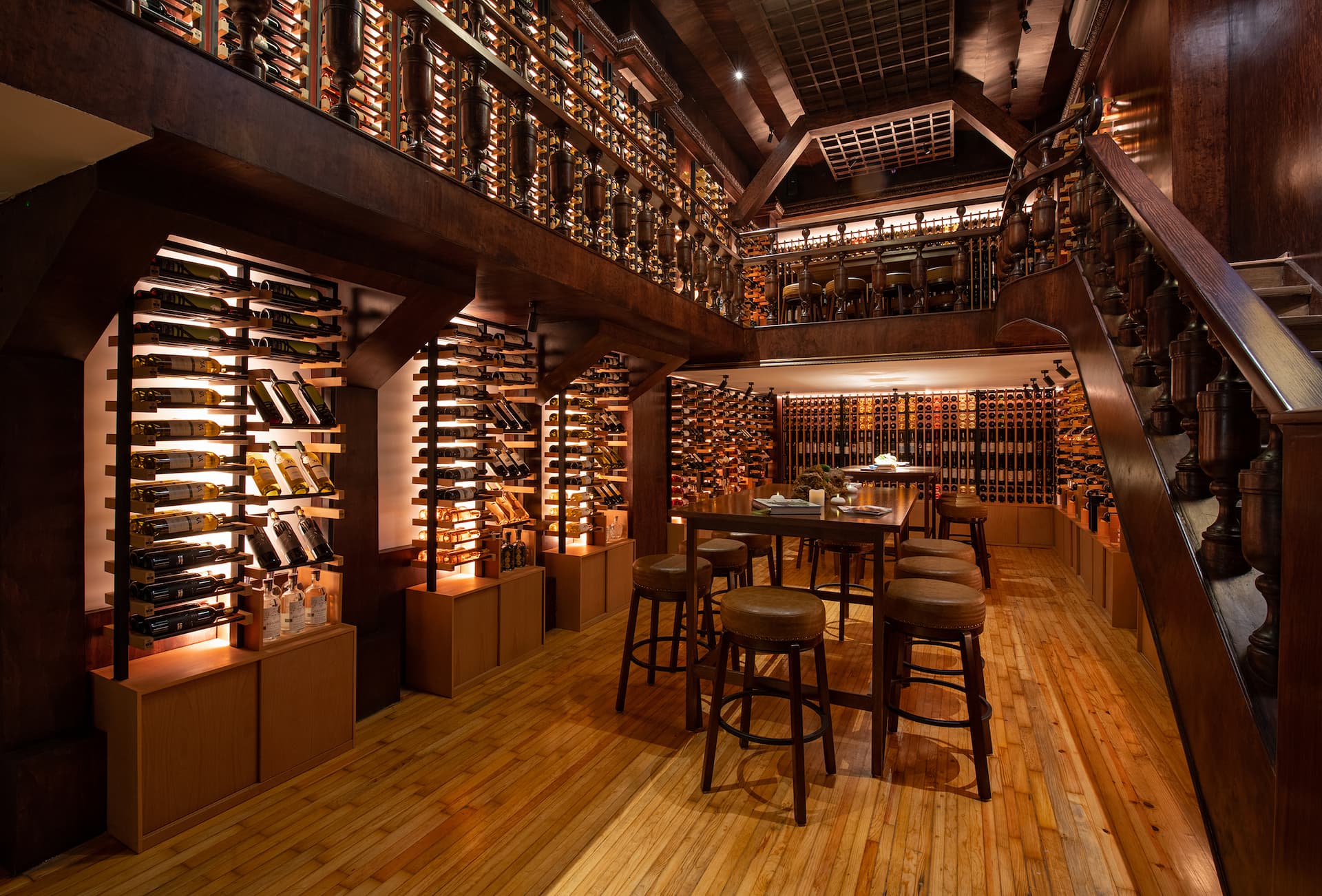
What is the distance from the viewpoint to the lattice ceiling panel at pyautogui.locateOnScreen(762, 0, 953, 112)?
5.99 m

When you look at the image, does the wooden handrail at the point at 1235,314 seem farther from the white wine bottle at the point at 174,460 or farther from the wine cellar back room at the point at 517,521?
the white wine bottle at the point at 174,460

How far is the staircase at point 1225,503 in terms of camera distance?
40.4 inches

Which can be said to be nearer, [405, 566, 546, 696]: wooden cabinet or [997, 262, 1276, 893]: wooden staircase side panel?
[997, 262, 1276, 893]: wooden staircase side panel

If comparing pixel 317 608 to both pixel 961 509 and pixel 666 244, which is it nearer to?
pixel 666 244

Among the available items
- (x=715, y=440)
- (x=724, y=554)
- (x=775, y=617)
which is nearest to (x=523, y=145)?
(x=775, y=617)

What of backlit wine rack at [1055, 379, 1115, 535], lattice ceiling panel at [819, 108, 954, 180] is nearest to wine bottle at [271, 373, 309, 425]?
backlit wine rack at [1055, 379, 1115, 535]

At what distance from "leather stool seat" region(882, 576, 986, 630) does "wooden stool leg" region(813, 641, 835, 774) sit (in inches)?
15.4

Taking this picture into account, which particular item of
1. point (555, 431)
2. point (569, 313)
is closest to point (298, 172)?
point (569, 313)

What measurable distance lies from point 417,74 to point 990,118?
24.5ft

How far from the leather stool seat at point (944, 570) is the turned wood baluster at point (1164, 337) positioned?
1322mm

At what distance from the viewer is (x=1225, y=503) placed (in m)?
1.36

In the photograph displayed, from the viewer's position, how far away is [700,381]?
313 inches

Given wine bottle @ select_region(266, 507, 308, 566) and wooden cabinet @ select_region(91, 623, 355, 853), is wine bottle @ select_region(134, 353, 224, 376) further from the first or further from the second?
wooden cabinet @ select_region(91, 623, 355, 853)

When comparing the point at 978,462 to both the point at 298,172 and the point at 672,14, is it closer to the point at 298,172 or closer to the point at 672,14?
A: the point at 672,14
